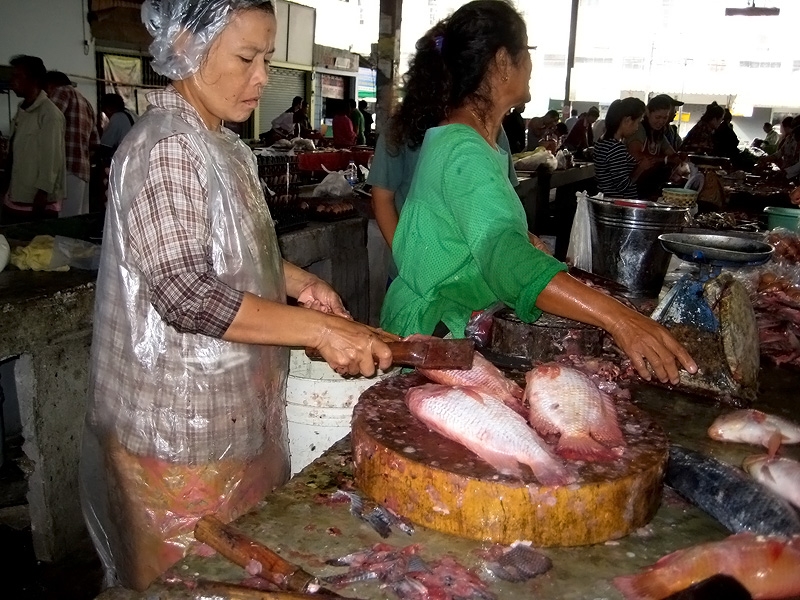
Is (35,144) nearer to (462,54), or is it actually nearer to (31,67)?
(31,67)

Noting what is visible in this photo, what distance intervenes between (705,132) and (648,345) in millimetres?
12447

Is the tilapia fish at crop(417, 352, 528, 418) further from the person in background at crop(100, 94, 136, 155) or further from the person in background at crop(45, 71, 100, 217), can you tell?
the person in background at crop(100, 94, 136, 155)

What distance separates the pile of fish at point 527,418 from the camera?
1815 mm

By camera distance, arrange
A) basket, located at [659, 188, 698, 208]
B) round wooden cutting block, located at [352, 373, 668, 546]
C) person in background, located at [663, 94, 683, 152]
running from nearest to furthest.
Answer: round wooden cutting block, located at [352, 373, 668, 546], basket, located at [659, 188, 698, 208], person in background, located at [663, 94, 683, 152]

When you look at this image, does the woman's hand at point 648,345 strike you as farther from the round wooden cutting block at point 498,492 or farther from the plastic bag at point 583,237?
the plastic bag at point 583,237

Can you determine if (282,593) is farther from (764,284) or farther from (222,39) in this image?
(764,284)

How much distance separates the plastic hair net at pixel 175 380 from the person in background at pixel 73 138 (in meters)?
6.56

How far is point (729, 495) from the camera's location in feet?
6.28

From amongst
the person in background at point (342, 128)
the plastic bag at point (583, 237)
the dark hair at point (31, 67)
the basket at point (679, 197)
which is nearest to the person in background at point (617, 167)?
the basket at point (679, 197)

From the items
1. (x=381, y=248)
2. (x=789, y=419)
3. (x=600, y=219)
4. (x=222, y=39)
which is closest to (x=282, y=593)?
(x=222, y=39)

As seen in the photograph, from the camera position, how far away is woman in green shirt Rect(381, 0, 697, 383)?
91.3 inches

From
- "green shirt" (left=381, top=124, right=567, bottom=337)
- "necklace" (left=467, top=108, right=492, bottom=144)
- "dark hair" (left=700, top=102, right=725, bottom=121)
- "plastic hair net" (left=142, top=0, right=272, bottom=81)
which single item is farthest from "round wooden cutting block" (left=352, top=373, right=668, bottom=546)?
"dark hair" (left=700, top=102, right=725, bottom=121)

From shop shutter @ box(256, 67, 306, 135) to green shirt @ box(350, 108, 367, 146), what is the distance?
422cm

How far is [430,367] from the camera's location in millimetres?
2145
